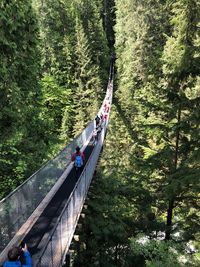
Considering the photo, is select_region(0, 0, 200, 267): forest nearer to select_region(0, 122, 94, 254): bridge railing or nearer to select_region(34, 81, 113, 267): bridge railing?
select_region(0, 122, 94, 254): bridge railing

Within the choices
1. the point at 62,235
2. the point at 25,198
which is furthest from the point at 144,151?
the point at 62,235

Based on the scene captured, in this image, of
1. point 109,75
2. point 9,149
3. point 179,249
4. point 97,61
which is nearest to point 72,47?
point 97,61

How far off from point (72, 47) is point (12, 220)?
36594 mm

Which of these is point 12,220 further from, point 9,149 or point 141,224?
point 141,224

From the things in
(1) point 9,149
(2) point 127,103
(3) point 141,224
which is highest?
(2) point 127,103

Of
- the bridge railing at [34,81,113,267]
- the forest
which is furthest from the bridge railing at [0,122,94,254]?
the forest

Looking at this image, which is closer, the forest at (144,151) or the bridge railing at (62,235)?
the bridge railing at (62,235)

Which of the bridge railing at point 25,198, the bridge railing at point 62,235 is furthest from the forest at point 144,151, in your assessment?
the bridge railing at point 62,235

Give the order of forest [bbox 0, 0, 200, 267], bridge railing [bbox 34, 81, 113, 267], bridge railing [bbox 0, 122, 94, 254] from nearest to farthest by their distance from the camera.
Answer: bridge railing [bbox 34, 81, 113, 267]
bridge railing [bbox 0, 122, 94, 254]
forest [bbox 0, 0, 200, 267]

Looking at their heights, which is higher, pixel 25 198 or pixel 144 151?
pixel 144 151

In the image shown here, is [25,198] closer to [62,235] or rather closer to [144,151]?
[62,235]

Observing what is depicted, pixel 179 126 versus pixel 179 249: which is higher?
pixel 179 126

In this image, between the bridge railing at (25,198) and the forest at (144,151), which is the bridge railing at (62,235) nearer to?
the bridge railing at (25,198)

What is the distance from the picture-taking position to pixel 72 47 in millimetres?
41562
